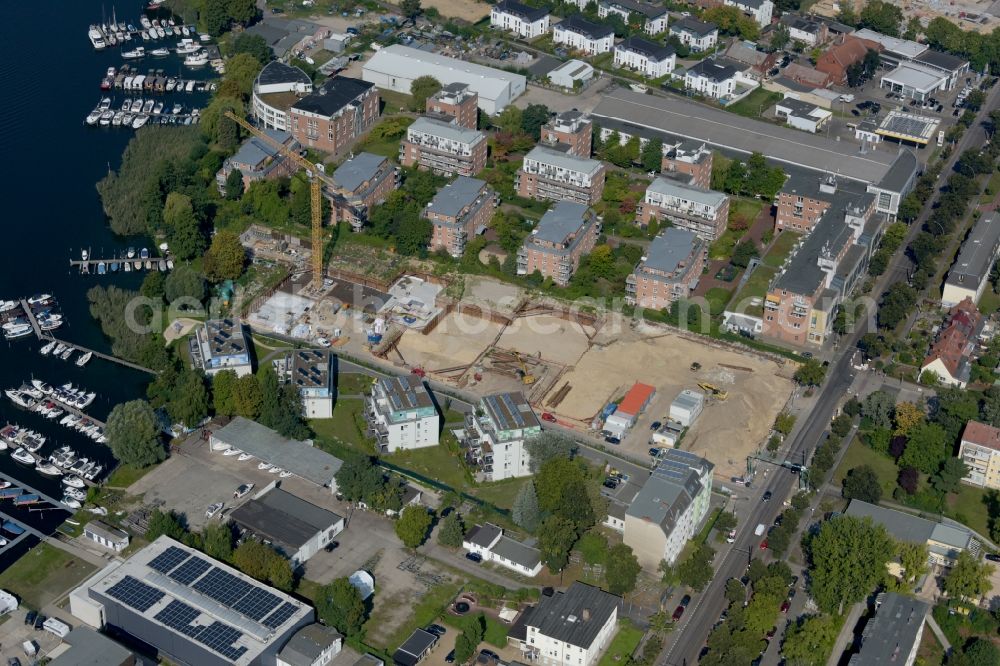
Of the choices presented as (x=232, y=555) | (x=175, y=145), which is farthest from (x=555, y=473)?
(x=175, y=145)

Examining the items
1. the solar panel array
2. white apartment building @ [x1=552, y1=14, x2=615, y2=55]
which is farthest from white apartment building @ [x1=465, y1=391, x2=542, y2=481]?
white apartment building @ [x1=552, y1=14, x2=615, y2=55]

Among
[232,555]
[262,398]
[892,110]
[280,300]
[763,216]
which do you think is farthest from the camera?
[892,110]

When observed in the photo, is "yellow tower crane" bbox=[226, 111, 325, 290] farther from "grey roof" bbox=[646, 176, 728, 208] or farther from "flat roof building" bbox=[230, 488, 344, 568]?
"grey roof" bbox=[646, 176, 728, 208]

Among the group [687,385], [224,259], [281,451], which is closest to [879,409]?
[687,385]

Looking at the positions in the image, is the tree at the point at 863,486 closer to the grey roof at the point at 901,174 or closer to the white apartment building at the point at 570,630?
the white apartment building at the point at 570,630

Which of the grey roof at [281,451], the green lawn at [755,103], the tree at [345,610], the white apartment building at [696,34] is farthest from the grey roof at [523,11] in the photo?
the tree at [345,610]

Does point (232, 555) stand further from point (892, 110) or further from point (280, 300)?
point (892, 110)

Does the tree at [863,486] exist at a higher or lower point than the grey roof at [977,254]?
lower

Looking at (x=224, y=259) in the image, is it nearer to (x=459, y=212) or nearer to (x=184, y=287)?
(x=184, y=287)
